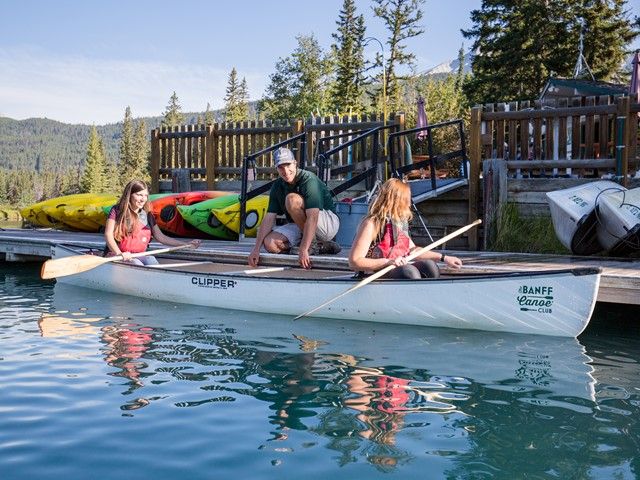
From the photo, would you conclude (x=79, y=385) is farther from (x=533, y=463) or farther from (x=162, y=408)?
(x=533, y=463)

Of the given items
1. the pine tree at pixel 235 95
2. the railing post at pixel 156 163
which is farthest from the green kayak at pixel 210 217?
the pine tree at pixel 235 95

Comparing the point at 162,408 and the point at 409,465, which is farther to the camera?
the point at 162,408

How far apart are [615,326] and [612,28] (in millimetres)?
27942

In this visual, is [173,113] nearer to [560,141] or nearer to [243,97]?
[243,97]

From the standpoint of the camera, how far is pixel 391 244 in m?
6.90

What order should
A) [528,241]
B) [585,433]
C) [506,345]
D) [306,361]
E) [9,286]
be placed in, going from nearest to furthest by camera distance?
[585,433] < [306,361] < [506,345] < [528,241] < [9,286]

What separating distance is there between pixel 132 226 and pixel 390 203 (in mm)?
3932

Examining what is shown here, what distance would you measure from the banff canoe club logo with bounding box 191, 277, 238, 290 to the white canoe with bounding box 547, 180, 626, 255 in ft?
13.2

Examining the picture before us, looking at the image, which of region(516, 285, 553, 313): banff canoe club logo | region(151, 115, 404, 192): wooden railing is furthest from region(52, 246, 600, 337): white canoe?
region(151, 115, 404, 192): wooden railing

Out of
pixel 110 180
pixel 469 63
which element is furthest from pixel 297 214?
pixel 110 180

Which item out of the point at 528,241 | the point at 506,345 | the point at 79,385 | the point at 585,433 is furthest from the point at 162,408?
the point at 528,241

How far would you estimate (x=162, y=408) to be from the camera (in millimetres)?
4652

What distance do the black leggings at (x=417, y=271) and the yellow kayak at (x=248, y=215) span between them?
16.2ft

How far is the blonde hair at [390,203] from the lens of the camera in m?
6.39
